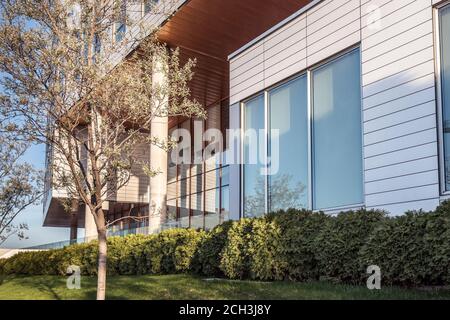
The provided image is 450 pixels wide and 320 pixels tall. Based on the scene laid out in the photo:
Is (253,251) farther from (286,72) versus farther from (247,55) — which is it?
(247,55)

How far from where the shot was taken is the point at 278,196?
11.9 m

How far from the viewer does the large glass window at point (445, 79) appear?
8.16 m

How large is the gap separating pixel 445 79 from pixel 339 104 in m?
2.48

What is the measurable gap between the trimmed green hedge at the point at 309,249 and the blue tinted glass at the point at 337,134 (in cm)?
101

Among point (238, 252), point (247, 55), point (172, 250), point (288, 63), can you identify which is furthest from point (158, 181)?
point (238, 252)

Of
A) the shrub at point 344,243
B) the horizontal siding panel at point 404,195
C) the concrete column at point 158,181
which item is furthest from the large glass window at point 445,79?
the concrete column at point 158,181

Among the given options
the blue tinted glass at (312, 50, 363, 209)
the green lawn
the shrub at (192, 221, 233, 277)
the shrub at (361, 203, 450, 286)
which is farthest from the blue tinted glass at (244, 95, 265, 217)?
the shrub at (361, 203, 450, 286)

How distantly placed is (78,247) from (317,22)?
10825 millimetres

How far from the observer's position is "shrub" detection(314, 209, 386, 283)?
8289 mm

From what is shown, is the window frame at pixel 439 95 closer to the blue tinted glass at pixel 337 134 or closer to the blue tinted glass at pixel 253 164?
the blue tinted glass at pixel 337 134

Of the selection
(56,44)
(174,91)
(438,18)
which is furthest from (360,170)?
(56,44)

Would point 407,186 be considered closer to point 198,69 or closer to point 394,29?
point 394,29

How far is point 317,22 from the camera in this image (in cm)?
1118
